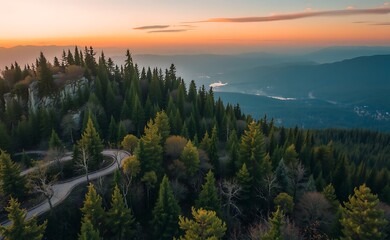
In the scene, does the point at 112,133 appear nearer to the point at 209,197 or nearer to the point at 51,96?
the point at 51,96

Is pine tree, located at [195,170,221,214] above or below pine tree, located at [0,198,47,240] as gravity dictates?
below

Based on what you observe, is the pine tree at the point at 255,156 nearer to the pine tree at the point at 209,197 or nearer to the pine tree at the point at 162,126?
the pine tree at the point at 209,197

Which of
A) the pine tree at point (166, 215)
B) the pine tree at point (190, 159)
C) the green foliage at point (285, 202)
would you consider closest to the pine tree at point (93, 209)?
the pine tree at point (166, 215)

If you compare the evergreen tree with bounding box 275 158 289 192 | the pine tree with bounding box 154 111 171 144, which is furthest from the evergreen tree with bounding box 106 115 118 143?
the evergreen tree with bounding box 275 158 289 192

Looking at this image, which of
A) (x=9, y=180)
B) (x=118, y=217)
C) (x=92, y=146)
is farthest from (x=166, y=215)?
(x=9, y=180)

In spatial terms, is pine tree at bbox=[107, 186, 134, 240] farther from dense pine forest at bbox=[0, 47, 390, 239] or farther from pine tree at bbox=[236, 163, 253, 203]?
pine tree at bbox=[236, 163, 253, 203]

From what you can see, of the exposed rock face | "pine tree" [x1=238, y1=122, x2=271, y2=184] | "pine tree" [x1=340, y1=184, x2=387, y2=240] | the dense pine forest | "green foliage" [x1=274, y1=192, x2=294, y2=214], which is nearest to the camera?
"pine tree" [x1=340, y1=184, x2=387, y2=240]
